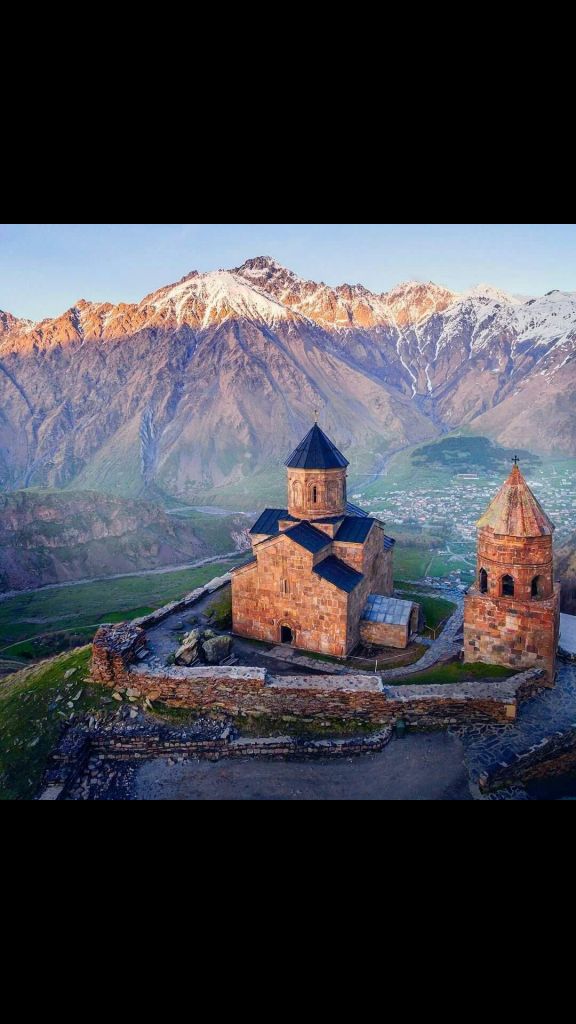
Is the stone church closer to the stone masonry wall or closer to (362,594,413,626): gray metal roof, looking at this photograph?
(362,594,413,626): gray metal roof

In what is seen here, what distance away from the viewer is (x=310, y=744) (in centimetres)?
1138

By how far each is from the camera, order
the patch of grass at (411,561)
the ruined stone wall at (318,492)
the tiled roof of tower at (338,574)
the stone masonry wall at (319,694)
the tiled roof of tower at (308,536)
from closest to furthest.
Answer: the stone masonry wall at (319,694) → the tiled roof of tower at (338,574) → the tiled roof of tower at (308,536) → the ruined stone wall at (318,492) → the patch of grass at (411,561)

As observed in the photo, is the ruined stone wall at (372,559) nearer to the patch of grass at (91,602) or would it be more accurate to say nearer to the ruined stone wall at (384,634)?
the ruined stone wall at (384,634)

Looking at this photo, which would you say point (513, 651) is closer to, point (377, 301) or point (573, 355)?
point (573, 355)

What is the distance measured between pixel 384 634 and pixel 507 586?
3.64 m

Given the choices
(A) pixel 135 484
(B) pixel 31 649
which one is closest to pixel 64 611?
(B) pixel 31 649

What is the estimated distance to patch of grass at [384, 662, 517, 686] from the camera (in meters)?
13.0

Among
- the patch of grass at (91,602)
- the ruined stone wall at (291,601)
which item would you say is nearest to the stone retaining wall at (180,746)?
the ruined stone wall at (291,601)

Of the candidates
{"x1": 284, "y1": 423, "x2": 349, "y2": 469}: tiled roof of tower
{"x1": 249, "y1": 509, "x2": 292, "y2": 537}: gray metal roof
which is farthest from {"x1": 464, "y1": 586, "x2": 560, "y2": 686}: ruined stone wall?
{"x1": 249, "y1": 509, "x2": 292, "y2": 537}: gray metal roof

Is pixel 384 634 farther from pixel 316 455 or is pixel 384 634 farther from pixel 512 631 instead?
pixel 316 455

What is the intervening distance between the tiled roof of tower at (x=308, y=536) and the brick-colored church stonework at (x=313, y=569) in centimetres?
3

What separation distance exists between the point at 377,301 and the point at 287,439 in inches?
2233

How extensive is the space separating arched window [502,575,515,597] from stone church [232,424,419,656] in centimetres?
291

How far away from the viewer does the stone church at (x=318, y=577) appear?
1491cm
